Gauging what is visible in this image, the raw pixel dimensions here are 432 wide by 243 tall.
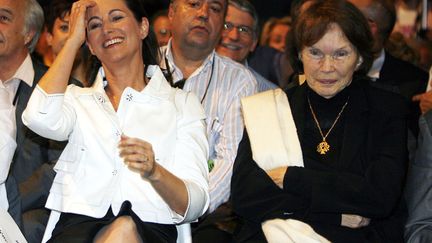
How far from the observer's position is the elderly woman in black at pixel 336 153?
431 cm

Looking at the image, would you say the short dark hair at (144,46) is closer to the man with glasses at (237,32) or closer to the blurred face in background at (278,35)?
the man with glasses at (237,32)

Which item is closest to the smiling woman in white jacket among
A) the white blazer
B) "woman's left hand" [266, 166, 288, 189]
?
the white blazer

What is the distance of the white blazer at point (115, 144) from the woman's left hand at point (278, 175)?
0.31 meters

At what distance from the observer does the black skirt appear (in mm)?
4051

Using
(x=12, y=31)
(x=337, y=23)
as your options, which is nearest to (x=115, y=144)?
(x=337, y=23)

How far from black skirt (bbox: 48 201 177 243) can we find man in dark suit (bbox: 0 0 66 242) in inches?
18.1

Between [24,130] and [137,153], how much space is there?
1.46 meters

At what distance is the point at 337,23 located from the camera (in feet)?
14.9

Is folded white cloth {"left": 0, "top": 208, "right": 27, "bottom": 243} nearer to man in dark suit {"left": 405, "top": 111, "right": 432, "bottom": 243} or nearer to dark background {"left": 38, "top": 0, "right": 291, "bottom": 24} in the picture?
man in dark suit {"left": 405, "top": 111, "right": 432, "bottom": 243}

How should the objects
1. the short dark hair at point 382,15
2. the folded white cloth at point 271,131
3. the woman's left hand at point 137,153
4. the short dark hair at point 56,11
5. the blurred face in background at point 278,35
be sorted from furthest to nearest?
1. the blurred face in background at point 278,35
2. the short dark hair at point 56,11
3. the short dark hair at point 382,15
4. the folded white cloth at point 271,131
5. the woman's left hand at point 137,153

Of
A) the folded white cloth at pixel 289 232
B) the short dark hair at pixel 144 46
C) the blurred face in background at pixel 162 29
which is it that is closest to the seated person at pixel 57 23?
the blurred face in background at pixel 162 29

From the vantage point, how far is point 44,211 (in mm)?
4762

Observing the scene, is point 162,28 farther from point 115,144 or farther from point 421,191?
point 421,191

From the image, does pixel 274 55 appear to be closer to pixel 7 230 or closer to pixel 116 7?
pixel 116 7
